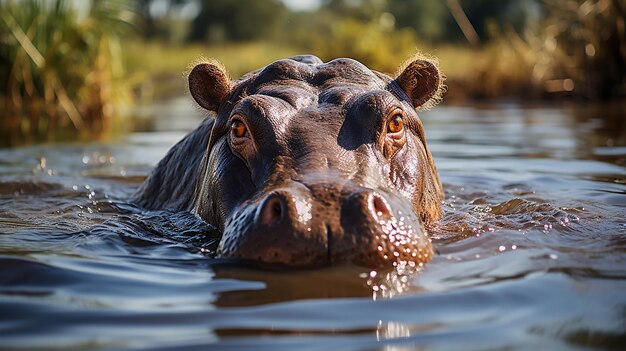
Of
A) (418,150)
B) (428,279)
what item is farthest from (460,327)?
(418,150)

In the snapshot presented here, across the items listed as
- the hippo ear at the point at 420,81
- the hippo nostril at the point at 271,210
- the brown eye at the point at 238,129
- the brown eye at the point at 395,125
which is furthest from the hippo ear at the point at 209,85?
the hippo nostril at the point at 271,210

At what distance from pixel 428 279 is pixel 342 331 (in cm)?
80

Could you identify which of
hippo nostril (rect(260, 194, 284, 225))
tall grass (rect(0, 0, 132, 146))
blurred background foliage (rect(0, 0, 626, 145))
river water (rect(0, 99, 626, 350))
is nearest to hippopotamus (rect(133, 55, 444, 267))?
→ hippo nostril (rect(260, 194, 284, 225))

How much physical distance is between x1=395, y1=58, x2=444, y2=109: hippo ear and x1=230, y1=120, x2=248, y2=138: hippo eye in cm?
120

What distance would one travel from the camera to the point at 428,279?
3395 mm

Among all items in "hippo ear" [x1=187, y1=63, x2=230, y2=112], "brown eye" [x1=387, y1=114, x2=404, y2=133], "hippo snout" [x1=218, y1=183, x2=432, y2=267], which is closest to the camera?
"hippo snout" [x1=218, y1=183, x2=432, y2=267]

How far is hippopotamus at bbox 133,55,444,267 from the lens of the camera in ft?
11.3

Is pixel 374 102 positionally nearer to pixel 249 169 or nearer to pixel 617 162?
pixel 249 169

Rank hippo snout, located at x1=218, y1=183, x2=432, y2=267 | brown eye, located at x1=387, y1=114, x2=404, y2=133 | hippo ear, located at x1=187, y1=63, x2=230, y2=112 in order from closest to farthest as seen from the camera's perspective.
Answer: hippo snout, located at x1=218, y1=183, x2=432, y2=267
brown eye, located at x1=387, y1=114, x2=404, y2=133
hippo ear, located at x1=187, y1=63, x2=230, y2=112

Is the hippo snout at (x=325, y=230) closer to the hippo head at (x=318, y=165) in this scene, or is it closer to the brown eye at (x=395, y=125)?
the hippo head at (x=318, y=165)

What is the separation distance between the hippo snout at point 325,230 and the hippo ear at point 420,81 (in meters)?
1.69

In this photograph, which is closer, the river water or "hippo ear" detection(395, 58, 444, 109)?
the river water

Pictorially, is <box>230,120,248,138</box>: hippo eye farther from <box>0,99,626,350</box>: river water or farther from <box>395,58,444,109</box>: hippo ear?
<box>395,58,444,109</box>: hippo ear

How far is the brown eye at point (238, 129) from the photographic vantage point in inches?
174
